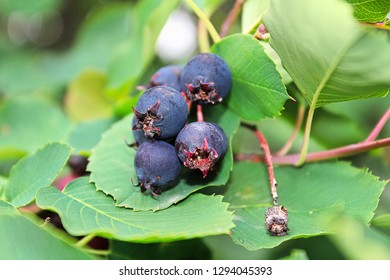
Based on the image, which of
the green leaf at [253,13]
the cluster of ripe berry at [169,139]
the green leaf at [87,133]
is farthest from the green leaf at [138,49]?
the cluster of ripe berry at [169,139]

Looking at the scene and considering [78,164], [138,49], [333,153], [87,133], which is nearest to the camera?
[333,153]

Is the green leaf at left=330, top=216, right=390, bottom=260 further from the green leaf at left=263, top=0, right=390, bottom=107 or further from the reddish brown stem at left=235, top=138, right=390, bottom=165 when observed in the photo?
the reddish brown stem at left=235, top=138, right=390, bottom=165

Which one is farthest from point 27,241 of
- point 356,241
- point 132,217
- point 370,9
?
point 370,9

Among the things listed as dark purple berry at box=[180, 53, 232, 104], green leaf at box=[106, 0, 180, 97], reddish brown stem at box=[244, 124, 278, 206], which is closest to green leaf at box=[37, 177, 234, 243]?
reddish brown stem at box=[244, 124, 278, 206]

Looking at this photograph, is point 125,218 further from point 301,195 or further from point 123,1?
point 123,1

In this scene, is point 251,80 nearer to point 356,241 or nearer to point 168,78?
point 168,78

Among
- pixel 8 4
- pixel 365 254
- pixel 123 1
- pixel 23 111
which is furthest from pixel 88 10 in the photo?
pixel 365 254
